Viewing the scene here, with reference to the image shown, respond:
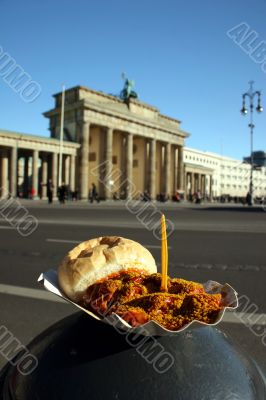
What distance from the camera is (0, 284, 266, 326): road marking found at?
3.94 metres

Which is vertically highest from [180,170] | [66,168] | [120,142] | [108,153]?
[120,142]

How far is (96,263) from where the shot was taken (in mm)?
1442

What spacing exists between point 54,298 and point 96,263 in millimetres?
3525

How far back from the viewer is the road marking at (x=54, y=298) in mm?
3939

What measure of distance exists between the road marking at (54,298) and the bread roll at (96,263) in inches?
108

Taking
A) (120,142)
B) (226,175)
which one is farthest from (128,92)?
(226,175)

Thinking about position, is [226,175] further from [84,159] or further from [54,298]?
[54,298]

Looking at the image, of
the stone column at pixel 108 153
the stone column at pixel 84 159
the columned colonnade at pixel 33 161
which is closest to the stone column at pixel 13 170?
the columned colonnade at pixel 33 161

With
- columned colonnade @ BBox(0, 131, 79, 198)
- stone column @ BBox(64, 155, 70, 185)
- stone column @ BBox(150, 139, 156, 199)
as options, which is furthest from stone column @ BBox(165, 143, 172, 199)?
stone column @ BBox(64, 155, 70, 185)

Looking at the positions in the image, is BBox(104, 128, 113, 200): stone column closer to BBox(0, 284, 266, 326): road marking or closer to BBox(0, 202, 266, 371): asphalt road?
BBox(0, 202, 266, 371): asphalt road

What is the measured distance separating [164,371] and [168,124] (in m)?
77.8

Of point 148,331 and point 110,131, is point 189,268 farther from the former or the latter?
point 110,131

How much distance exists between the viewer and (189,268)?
663cm

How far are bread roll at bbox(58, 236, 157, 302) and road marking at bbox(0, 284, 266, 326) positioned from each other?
274 cm
